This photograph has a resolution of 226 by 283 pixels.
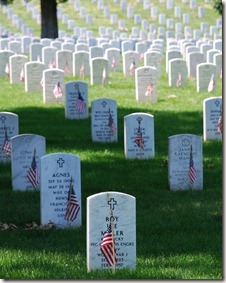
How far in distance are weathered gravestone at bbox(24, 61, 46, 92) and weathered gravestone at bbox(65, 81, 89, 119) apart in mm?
3737

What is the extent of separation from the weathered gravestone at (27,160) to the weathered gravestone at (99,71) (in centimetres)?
1136

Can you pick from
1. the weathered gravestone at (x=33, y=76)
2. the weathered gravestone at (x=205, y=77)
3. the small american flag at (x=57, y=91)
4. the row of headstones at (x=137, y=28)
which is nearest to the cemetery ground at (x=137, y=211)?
the small american flag at (x=57, y=91)

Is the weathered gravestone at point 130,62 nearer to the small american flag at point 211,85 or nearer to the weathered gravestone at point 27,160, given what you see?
the small american flag at point 211,85

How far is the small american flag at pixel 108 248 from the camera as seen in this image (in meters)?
9.02

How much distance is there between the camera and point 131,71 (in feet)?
89.7

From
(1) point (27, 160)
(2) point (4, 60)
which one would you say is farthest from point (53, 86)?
(1) point (27, 160)

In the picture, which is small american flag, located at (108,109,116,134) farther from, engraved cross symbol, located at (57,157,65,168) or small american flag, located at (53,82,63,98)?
engraved cross symbol, located at (57,157,65,168)

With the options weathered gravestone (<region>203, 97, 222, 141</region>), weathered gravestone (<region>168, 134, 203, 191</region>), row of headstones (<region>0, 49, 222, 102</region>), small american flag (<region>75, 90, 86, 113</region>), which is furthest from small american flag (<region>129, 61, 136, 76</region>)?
weathered gravestone (<region>168, 134, 203, 191</region>)

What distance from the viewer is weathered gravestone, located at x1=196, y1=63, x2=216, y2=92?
23.3 metres

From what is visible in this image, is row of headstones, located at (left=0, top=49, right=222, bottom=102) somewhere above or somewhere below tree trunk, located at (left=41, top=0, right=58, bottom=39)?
below

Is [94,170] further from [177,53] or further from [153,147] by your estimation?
[177,53]

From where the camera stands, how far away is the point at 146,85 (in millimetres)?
21469

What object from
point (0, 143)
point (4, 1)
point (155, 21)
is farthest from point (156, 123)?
point (155, 21)

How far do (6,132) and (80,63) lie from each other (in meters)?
11.8
